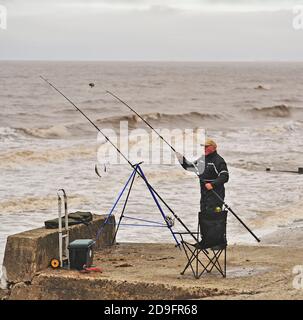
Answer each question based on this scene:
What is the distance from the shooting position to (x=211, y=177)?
26.6 ft

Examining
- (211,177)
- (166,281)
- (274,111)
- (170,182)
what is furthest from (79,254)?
(274,111)

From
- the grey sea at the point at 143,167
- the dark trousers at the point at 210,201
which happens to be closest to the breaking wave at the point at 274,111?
the grey sea at the point at 143,167

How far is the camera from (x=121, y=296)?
25.7 feet

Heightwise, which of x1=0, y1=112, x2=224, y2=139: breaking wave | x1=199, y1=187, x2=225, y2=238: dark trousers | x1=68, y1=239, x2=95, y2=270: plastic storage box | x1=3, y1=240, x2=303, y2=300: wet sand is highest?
x1=199, y1=187, x2=225, y2=238: dark trousers

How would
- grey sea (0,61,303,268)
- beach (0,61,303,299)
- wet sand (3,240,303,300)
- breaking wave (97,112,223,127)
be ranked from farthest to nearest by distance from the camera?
breaking wave (97,112,223,127)
grey sea (0,61,303,268)
beach (0,61,303,299)
wet sand (3,240,303,300)

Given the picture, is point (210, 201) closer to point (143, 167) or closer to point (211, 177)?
point (211, 177)

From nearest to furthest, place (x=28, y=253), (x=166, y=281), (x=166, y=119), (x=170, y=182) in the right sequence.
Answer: (x=166, y=281), (x=28, y=253), (x=170, y=182), (x=166, y=119)

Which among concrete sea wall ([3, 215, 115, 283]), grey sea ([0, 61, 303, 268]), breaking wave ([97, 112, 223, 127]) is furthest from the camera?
breaking wave ([97, 112, 223, 127])

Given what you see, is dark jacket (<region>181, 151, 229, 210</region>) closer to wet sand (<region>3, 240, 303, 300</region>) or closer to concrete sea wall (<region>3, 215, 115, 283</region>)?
wet sand (<region>3, 240, 303, 300</region>)

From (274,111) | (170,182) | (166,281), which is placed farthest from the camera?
(274,111)

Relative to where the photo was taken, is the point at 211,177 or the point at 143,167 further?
the point at 143,167

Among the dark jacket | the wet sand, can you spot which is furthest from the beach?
the dark jacket

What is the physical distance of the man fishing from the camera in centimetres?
797

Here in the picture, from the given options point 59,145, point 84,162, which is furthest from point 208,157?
point 59,145
